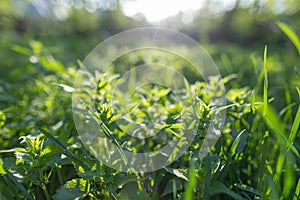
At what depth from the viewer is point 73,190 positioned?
28.7 inches

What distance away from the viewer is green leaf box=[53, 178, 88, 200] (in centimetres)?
72

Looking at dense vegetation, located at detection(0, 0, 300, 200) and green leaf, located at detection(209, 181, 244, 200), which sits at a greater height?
dense vegetation, located at detection(0, 0, 300, 200)

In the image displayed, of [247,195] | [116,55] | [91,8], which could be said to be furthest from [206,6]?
[247,195]

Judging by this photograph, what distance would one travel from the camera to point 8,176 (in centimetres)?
80

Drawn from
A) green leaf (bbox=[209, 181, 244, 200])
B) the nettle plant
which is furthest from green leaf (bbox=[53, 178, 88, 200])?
green leaf (bbox=[209, 181, 244, 200])

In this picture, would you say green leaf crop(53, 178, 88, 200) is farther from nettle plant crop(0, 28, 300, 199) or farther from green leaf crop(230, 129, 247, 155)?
green leaf crop(230, 129, 247, 155)

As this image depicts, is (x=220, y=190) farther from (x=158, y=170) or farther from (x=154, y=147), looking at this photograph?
(x=154, y=147)

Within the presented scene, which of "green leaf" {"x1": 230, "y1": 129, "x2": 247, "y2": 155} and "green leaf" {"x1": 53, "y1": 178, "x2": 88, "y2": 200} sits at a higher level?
"green leaf" {"x1": 230, "y1": 129, "x2": 247, "y2": 155}

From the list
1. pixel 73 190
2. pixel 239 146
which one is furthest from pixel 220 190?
pixel 73 190

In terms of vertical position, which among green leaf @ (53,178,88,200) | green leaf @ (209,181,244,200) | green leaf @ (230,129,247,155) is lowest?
green leaf @ (209,181,244,200)

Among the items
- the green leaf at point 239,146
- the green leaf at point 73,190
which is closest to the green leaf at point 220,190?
the green leaf at point 239,146

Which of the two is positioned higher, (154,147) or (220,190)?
(154,147)

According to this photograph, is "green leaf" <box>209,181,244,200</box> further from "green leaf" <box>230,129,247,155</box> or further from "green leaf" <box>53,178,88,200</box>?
"green leaf" <box>53,178,88,200</box>

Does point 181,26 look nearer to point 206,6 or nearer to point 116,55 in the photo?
point 206,6
